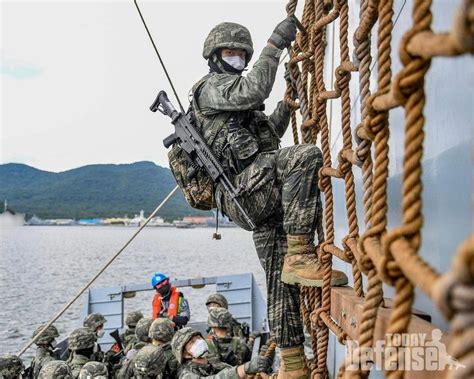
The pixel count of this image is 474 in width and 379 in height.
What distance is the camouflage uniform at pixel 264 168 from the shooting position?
2.59 metres

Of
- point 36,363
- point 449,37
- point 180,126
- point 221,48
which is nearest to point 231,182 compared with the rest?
point 180,126

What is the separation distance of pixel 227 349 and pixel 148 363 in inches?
70.6

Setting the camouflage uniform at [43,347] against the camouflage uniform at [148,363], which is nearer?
the camouflage uniform at [148,363]

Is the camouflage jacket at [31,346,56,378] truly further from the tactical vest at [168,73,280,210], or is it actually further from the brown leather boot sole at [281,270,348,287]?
the brown leather boot sole at [281,270,348,287]

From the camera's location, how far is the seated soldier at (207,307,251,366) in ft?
19.1

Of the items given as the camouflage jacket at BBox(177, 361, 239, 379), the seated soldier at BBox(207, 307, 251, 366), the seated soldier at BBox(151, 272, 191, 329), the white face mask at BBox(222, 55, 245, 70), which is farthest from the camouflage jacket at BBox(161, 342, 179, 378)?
the white face mask at BBox(222, 55, 245, 70)

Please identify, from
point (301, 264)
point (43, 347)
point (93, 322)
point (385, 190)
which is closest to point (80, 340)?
point (43, 347)

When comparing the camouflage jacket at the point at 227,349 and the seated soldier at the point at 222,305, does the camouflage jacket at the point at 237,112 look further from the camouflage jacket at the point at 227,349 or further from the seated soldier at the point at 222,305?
the seated soldier at the point at 222,305

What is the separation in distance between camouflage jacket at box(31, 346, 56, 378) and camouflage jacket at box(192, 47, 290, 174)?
4.16m

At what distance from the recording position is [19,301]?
90.9 ft

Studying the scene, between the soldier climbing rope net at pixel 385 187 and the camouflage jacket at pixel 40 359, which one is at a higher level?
the soldier climbing rope net at pixel 385 187

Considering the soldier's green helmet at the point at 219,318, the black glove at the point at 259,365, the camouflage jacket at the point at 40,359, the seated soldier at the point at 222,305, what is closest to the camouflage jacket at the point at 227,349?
the soldier's green helmet at the point at 219,318

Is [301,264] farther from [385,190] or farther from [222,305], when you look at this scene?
[222,305]

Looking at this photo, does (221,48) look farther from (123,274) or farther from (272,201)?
(123,274)
